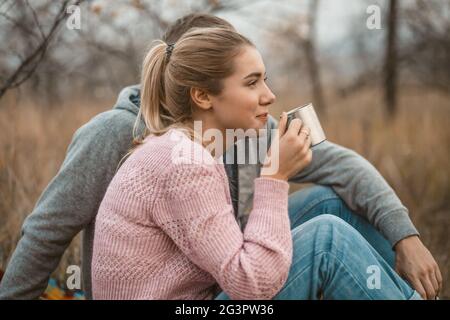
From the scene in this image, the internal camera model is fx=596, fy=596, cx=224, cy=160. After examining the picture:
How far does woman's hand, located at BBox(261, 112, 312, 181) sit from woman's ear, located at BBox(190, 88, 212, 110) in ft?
0.72

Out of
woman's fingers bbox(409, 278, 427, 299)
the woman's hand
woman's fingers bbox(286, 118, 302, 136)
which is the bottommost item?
woman's fingers bbox(409, 278, 427, 299)

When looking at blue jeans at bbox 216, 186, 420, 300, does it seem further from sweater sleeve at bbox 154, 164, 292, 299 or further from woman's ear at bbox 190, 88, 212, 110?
woman's ear at bbox 190, 88, 212, 110

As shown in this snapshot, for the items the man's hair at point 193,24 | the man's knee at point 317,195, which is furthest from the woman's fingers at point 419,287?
the man's hair at point 193,24

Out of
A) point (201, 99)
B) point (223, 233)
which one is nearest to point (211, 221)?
point (223, 233)

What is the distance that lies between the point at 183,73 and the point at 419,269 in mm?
924

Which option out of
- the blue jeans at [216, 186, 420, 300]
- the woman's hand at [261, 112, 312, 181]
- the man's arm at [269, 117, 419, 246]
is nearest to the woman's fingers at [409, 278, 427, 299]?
the man's arm at [269, 117, 419, 246]

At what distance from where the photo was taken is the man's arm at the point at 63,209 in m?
1.73

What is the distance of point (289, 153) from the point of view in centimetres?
153

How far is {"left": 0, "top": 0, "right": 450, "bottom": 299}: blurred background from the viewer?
255cm

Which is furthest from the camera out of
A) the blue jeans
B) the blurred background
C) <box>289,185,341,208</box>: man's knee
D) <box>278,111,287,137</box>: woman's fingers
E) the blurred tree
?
the blurred tree

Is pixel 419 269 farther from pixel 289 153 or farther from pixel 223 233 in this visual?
pixel 223 233

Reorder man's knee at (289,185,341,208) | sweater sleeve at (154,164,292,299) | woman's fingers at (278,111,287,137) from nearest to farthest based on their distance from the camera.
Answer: sweater sleeve at (154,164,292,299)
woman's fingers at (278,111,287,137)
man's knee at (289,185,341,208)

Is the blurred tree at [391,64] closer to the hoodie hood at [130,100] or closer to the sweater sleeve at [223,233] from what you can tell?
the hoodie hood at [130,100]
